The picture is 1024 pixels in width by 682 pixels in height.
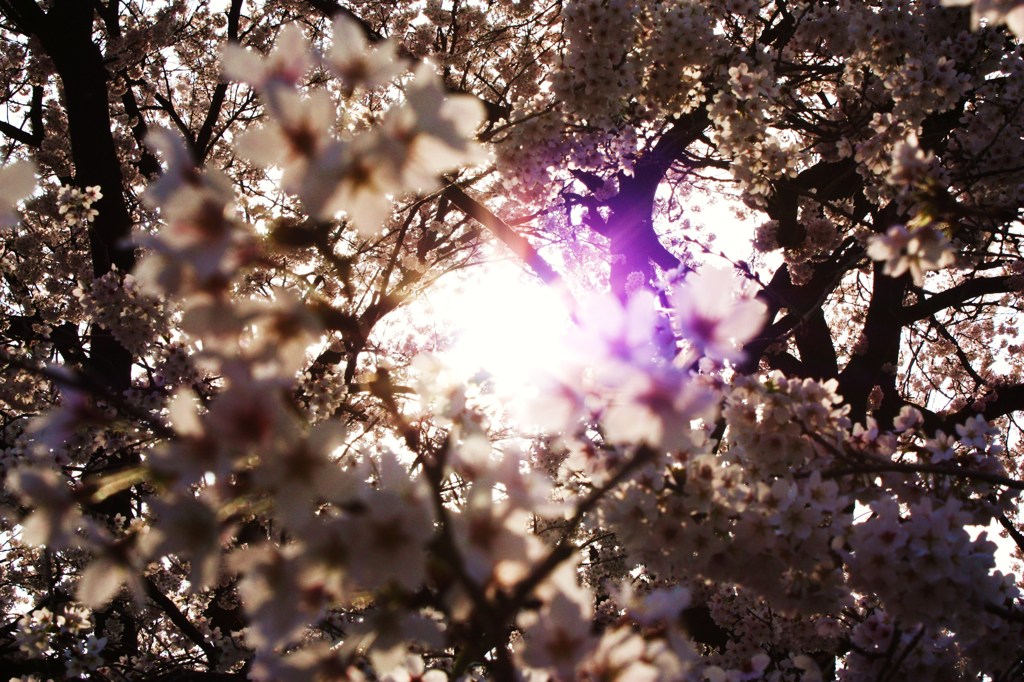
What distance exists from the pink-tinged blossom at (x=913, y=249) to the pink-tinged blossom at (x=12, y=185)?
1645 mm

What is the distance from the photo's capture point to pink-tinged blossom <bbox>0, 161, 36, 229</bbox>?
89 cm

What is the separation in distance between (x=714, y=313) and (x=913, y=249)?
93 centimetres

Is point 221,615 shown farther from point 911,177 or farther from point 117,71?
point 911,177

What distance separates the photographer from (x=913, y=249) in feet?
5.15

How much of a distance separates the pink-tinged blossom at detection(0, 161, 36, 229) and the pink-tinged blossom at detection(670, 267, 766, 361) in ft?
2.99

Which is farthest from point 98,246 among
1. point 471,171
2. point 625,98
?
point 625,98

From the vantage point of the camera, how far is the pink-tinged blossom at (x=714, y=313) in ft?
3.03

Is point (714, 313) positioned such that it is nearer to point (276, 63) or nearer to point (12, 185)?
point (276, 63)

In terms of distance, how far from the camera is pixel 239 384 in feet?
2.27

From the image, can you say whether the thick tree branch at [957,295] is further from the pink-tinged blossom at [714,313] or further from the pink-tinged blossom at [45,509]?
the pink-tinged blossom at [45,509]

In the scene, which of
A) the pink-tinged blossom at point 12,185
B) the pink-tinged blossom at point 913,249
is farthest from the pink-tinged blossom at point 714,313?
the pink-tinged blossom at point 12,185

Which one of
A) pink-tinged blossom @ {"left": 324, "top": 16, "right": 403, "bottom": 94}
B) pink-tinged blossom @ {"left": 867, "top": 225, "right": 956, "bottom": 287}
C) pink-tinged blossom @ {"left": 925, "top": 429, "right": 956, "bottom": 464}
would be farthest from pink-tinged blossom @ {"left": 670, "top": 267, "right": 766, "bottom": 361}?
pink-tinged blossom @ {"left": 925, "top": 429, "right": 956, "bottom": 464}

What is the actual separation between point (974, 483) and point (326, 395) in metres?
3.71

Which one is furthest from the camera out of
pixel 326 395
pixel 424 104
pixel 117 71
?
pixel 117 71
